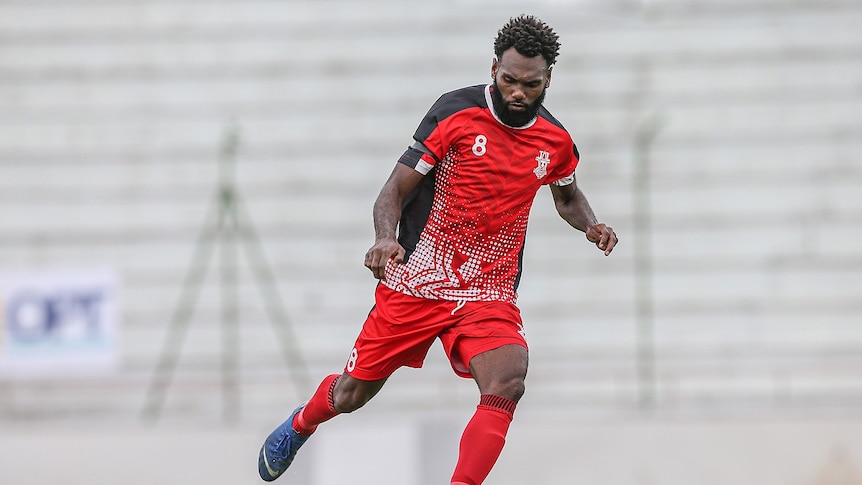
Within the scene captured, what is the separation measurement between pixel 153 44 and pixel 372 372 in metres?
5.44

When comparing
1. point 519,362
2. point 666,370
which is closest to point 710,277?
point 666,370

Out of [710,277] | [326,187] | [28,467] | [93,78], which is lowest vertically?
[28,467]

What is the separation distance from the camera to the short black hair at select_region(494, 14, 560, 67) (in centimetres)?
452

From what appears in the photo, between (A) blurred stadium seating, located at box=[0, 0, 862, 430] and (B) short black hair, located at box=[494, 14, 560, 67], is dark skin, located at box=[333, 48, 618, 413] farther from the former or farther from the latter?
(A) blurred stadium seating, located at box=[0, 0, 862, 430]

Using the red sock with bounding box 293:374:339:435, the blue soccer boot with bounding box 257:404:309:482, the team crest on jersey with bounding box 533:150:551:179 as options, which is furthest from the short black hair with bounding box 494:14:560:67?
the blue soccer boot with bounding box 257:404:309:482

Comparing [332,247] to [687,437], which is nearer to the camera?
[687,437]

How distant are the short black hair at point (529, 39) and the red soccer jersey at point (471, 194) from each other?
0.26 metres

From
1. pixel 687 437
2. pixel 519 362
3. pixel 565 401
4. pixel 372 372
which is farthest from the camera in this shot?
pixel 565 401

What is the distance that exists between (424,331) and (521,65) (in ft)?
3.63

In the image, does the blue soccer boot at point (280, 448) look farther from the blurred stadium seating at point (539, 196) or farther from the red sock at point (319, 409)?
the blurred stadium seating at point (539, 196)

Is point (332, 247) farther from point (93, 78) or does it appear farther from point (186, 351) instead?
point (93, 78)

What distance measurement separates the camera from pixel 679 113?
378 inches

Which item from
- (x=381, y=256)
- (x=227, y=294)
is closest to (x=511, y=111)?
(x=381, y=256)

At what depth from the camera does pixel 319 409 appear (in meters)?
5.35
